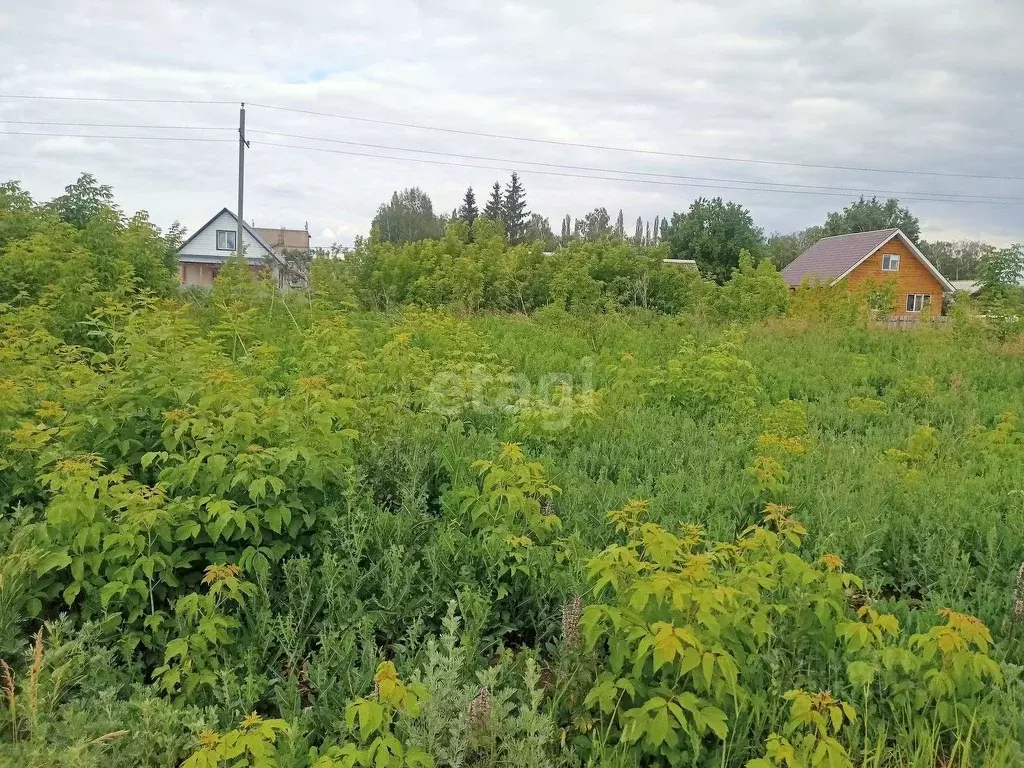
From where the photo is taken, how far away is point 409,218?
58812 millimetres

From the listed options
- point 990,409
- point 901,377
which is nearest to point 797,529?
point 990,409

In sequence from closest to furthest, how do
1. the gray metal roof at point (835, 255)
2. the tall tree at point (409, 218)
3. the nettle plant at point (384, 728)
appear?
the nettle plant at point (384, 728), the gray metal roof at point (835, 255), the tall tree at point (409, 218)

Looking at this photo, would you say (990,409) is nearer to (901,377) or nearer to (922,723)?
(901,377)

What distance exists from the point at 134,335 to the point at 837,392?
616 centimetres

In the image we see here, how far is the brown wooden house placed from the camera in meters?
28.8

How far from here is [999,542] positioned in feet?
11.2

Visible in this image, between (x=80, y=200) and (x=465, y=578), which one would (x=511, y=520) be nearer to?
(x=465, y=578)

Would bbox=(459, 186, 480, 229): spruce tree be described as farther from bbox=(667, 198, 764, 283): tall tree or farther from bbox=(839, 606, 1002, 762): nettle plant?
bbox=(839, 606, 1002, 762): nettle plant

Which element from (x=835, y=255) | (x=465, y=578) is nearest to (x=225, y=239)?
(x=835, y=255)

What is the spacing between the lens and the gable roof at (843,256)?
94.3 ft

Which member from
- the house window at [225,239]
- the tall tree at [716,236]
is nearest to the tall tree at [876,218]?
the tall tree at [716,236]

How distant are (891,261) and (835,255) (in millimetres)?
2331

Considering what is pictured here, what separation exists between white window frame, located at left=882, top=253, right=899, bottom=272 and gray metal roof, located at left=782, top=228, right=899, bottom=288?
0.74 metres

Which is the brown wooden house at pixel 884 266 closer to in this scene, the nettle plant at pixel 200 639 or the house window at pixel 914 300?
the house window at pixel 914 300
